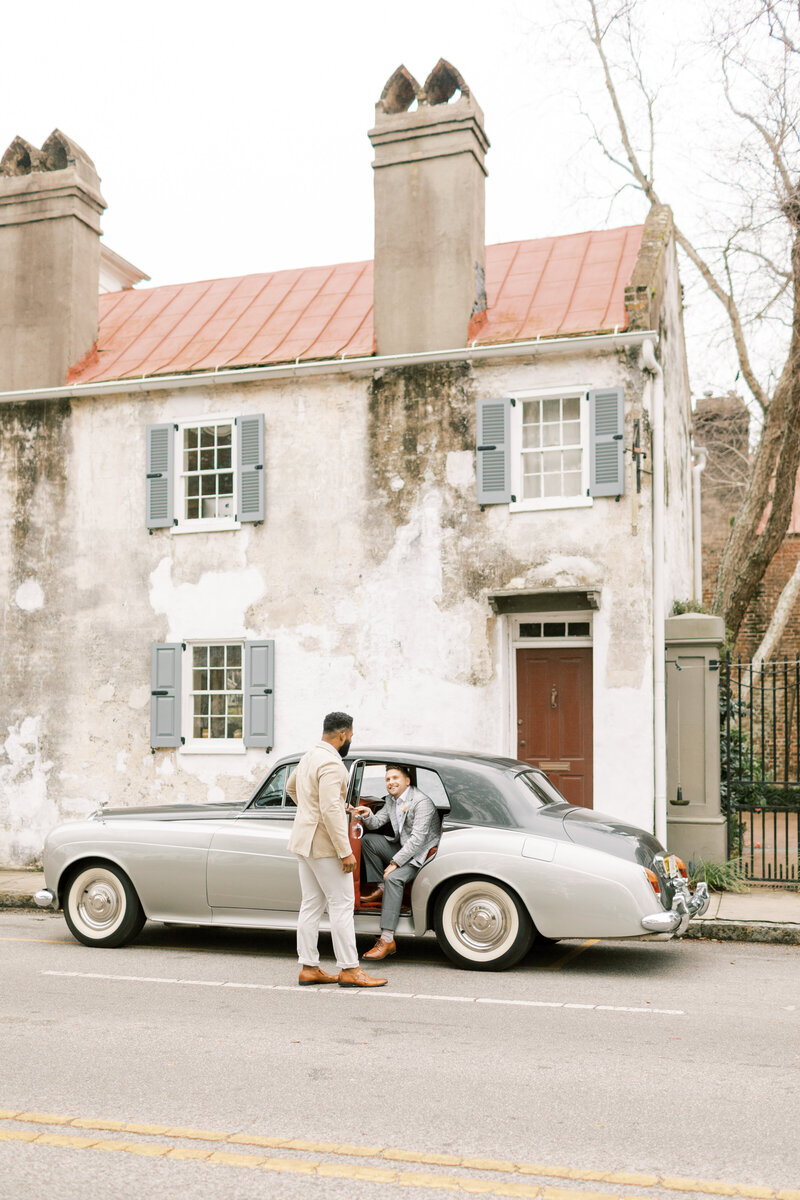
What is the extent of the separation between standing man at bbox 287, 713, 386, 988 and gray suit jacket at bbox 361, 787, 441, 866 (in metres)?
0.61

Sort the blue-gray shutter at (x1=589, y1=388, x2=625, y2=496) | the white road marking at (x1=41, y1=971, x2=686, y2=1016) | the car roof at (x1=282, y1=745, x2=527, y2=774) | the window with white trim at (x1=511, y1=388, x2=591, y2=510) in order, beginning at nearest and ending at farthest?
the white road marking at (x1=41, y1=971, x2=686, y2=1016) < the car roof at (x1=282, y1=745, x2=527, y2=774) < the blue-gray shutter at (x1=589, y1=388, x2=625, y2=496) < the window with white trim at (x1=511, y1=388, x2=591, y2=510)

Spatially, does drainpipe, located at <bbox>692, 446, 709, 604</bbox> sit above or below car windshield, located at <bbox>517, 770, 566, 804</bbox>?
above

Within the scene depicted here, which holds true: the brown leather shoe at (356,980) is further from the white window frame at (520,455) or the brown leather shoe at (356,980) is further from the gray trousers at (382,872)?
the white window frame at (520,455)

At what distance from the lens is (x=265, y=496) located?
14008 mm

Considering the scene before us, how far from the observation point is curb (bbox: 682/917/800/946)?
9781 mm

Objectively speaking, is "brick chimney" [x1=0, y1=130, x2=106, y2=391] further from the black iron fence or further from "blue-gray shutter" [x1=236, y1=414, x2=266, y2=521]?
the black iron fence

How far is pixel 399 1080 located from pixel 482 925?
2726 mm

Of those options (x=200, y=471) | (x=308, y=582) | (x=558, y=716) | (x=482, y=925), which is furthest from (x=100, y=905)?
(x=200, y=471)

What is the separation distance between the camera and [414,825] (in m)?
8.21

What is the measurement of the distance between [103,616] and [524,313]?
6146 millimetres

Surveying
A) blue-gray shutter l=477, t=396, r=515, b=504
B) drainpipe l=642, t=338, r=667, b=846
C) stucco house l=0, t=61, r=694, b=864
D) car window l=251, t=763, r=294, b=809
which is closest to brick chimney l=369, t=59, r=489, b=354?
stucco house l=0, t=61, r=694, b=864

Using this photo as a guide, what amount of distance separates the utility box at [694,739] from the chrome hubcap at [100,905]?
19.6ft

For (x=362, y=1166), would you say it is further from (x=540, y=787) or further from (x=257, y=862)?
(x=540, y=787)

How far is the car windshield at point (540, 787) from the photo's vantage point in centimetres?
876
